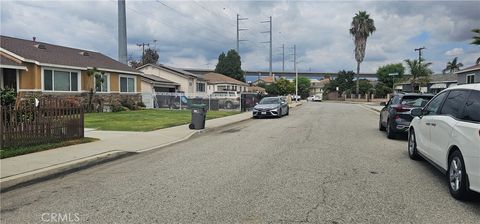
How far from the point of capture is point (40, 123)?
1075cm

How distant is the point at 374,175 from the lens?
7562mm

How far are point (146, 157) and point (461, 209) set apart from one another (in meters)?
7.06

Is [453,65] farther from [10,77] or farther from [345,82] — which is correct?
[10,77]

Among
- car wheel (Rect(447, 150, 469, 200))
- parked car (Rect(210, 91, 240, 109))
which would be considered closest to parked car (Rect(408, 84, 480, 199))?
car wheel (Rect(447, 150, 469, 200))

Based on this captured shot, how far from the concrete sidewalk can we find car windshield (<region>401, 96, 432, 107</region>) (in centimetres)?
753

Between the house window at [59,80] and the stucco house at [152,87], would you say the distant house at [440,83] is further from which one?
the house window at [59,80]

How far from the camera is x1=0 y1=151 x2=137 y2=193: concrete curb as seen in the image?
7180mm

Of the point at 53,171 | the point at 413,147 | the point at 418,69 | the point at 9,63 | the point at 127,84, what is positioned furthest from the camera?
the point at 418,69

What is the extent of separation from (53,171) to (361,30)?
224 feet

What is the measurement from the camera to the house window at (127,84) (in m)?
32.9

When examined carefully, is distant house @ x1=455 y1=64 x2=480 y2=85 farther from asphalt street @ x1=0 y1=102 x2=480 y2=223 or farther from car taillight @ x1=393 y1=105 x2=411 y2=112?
asphalt street @ x1=0 y1=102 x2=480 y2=223

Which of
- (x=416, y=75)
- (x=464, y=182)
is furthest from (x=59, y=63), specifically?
(x=416, y=75)

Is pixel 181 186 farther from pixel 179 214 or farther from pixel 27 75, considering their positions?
pixel 27 75

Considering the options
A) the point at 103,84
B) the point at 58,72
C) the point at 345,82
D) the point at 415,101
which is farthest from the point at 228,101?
the point at 345,82
